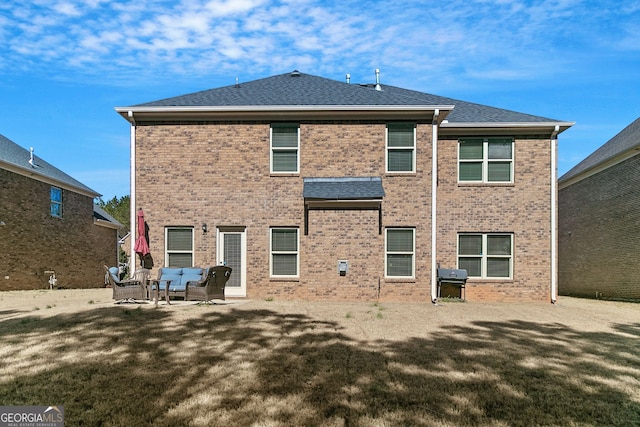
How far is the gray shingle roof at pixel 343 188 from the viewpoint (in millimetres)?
12906

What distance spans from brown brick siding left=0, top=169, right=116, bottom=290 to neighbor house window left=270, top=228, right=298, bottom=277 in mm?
13576

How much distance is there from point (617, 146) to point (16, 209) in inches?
1103

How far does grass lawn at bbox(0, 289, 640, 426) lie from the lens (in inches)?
174

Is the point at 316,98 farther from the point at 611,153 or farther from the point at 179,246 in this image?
the point at 611,153

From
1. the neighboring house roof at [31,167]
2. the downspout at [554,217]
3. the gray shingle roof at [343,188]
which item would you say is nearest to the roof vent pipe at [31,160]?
the neighboring house roof at [31,167]

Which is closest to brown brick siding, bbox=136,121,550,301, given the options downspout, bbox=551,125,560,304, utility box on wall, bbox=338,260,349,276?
utility box on wall, bbox=338,260,349,276

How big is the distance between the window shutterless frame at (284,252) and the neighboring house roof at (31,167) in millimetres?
13874

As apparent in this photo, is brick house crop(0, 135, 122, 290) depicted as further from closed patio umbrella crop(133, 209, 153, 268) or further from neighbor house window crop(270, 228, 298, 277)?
neighbor house window crop(270, 228, 298, 277)

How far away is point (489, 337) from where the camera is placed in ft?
26.5

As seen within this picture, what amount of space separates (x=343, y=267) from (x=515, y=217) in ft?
20.1

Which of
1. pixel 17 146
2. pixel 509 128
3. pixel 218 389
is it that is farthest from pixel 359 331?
pixel 17 146

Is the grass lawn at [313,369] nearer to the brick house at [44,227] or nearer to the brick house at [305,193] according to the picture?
the brick house at [305,193]

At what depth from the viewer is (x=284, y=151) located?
13.8m

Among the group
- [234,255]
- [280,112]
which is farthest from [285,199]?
[280,112]
